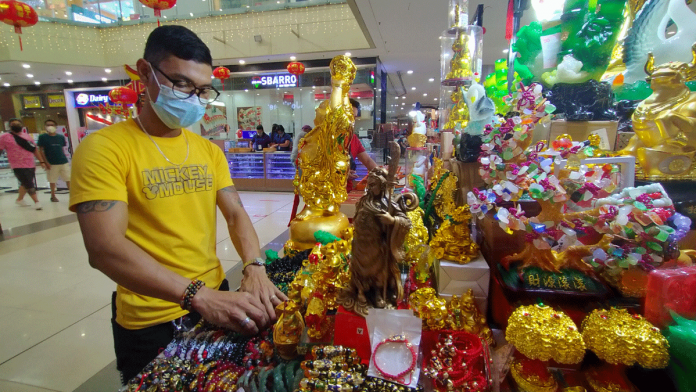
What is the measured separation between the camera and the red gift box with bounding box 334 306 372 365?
2.97 ft

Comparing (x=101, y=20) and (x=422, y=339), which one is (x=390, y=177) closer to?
(x=422, y=339)

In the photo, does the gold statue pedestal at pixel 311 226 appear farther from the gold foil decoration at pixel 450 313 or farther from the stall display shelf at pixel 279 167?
the stall display shelf at pixel 279 167

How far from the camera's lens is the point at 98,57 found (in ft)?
26.6

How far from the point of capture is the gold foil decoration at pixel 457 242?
3.65 feet

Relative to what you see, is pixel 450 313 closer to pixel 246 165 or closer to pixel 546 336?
pixel 546 336

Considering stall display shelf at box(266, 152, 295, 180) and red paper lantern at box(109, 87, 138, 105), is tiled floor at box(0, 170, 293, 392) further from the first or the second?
red paper lantern at box(109, 87, 138, 105)

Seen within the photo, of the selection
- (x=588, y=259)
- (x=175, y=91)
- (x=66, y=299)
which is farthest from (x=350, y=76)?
(x=66, y=299)

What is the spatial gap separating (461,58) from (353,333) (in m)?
2.15

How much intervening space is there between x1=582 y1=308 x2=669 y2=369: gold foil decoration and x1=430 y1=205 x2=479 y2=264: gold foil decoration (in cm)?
39

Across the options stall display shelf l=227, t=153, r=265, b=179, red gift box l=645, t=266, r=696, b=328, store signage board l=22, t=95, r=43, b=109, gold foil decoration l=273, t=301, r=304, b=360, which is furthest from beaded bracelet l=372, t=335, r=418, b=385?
store signage board l=22, t=95, r=43, b=109

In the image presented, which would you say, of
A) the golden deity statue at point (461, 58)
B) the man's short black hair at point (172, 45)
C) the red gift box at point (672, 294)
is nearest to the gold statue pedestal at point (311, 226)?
the man's short black hair at point (172, 45)

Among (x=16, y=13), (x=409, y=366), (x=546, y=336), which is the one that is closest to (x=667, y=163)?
(x=546, y=336)

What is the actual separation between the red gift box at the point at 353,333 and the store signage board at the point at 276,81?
8726 mm

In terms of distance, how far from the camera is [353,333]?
3.01 feet
